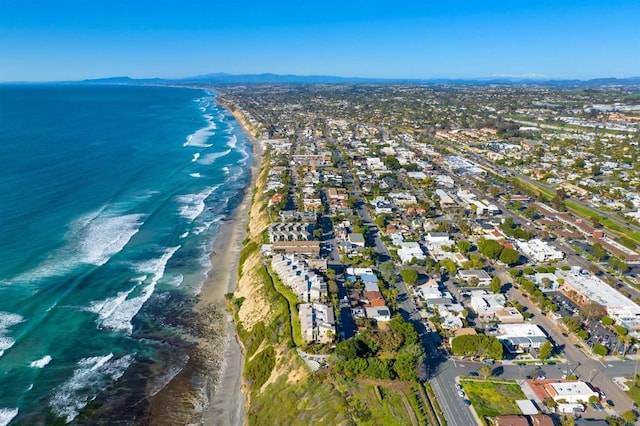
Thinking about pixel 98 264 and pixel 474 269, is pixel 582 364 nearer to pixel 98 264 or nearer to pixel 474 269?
pixel 474 269

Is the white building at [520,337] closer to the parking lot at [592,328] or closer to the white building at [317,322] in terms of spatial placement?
the parking lot at [592,328]

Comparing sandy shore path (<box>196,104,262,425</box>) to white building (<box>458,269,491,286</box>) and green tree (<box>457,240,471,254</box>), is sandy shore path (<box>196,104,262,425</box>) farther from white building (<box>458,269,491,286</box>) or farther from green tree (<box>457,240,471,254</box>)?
green tree (<box>457,240,471,254</box>)

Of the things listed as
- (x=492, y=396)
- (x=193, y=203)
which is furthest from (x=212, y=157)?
(x=492, y=396)

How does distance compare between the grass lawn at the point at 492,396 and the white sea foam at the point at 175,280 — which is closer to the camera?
the grass lawn at the point at 492,396

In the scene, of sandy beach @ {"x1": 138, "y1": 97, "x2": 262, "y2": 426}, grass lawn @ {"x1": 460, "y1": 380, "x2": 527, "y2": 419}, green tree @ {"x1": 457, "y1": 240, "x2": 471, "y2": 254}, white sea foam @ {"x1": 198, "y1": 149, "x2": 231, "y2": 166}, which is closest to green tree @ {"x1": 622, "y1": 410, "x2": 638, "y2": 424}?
grass lawn @ {"x1": 460, "y1": 380, "x2": 527, "y2": 419}

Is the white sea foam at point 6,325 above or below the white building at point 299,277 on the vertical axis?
below

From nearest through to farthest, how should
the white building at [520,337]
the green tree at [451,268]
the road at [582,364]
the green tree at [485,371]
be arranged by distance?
the road at [582,364], the green tree at [485,371], the white building at [520,337], the green tree at [451,268]

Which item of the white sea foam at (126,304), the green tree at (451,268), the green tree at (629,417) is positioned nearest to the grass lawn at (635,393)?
the green tree at (629,417)
